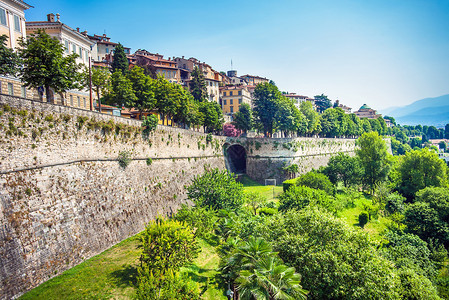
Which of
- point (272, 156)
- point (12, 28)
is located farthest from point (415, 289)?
point (12, 28)

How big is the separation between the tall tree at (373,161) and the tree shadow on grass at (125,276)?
158ft

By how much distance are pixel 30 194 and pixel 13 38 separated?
22428mm

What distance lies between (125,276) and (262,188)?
115 ft

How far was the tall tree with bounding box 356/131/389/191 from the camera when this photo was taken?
171ft

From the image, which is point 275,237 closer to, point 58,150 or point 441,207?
point 58,150

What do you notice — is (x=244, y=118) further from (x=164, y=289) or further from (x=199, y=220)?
(x=164, y=289)

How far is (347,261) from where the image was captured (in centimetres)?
1697

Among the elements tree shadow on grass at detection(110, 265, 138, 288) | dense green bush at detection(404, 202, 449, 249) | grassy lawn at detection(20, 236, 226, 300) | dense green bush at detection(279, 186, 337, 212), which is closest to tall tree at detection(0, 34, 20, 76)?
grassy lawn at detection(20, 236, 226, 300)

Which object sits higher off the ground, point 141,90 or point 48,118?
point 141,90

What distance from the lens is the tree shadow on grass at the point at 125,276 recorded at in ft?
55.2

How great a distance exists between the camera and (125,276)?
17.5m

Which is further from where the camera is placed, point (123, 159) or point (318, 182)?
point (318, 182)

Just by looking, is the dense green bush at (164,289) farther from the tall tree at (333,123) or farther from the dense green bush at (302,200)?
the tall tree at (333,123)

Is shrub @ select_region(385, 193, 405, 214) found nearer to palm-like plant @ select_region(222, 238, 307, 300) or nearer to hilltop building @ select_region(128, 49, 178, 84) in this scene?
palm-like plant @ select_region(222, 238, 307, 300)
